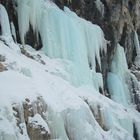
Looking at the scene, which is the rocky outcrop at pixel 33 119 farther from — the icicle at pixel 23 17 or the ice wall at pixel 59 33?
the icicle at pixel 23 17

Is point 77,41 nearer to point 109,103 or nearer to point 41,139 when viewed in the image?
point 109,103

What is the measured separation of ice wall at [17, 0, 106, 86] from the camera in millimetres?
20828

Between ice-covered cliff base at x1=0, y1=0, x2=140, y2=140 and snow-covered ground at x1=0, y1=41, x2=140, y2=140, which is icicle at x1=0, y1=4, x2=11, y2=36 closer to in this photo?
ice-covered cliff base at x1=0, y1=0, x2=140, y2=140

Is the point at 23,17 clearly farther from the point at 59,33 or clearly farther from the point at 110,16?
the point at 110,16

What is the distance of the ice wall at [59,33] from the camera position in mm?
20828

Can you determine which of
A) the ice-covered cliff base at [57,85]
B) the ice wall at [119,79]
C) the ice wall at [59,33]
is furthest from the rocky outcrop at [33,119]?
the ice wall at [119,79]

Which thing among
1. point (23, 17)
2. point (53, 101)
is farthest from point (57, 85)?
point (23, 17)

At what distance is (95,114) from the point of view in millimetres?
18641

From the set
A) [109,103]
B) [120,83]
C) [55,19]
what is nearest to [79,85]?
[109,103]

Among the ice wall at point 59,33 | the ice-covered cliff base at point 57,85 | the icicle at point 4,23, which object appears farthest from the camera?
the ice wall at point 59,33

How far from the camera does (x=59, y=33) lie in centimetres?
2166

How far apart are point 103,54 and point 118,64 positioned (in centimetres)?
215

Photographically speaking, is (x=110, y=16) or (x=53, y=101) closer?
(x=53, y=101)

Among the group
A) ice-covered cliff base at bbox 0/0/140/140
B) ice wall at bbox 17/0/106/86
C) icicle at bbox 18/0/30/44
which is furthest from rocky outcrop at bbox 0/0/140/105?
icicle at bbox 18/0/30/44
